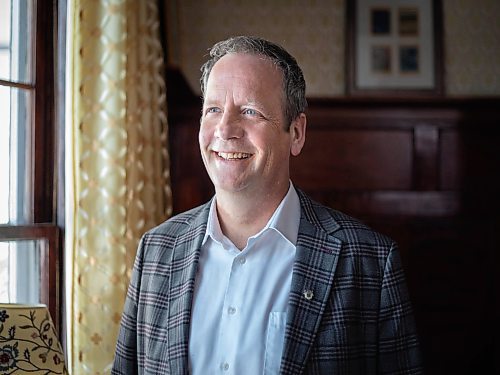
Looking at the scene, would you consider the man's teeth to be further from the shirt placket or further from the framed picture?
the framed picture

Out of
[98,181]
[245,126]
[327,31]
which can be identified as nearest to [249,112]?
[245,126]

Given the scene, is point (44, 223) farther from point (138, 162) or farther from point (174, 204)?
point (174, 204)

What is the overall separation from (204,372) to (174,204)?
1791mm

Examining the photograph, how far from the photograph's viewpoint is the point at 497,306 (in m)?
3.17

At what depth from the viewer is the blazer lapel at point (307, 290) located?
4.72 ft

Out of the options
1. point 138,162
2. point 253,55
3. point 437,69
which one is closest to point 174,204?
point 138,162

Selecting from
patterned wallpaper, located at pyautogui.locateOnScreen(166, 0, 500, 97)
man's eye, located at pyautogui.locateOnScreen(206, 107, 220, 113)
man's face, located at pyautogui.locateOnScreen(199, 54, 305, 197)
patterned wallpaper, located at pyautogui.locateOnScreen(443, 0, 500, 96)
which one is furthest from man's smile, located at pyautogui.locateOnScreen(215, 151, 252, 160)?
patterned wallpaper, located at pyautogui.locateOnScreen(443, 0, 500, 96)

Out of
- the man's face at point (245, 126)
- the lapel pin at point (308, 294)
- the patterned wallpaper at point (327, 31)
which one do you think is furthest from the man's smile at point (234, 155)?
the patterned wallpaper at point (327, 31)

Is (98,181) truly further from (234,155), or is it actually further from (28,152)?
(234,155)

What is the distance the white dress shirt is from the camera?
1468mm

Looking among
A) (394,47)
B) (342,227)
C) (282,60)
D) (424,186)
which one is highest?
(394,47)

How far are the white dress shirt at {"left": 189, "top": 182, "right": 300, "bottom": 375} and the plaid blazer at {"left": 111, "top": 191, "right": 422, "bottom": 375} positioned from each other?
0.03 m

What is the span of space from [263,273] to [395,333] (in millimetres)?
319

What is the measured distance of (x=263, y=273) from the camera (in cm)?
154
